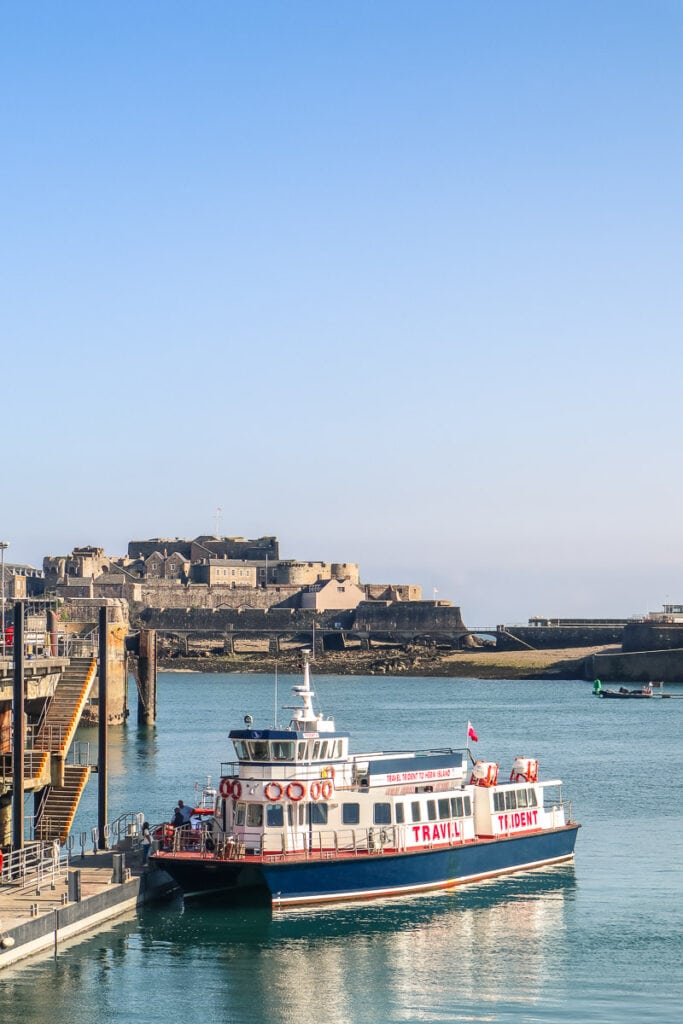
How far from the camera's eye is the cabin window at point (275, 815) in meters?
41.8

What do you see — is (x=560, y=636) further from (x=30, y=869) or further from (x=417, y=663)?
(x=30, y=869)

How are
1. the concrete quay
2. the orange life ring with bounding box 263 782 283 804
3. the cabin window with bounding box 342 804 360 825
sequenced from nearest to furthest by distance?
the concrete quay → the orange life ring with bounding box 263 782 283 804 → the cabin window with bounding box 342 804 360 825

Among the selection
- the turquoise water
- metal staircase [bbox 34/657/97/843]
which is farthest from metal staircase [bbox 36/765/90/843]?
the turquoise water

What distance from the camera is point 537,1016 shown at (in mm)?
32594

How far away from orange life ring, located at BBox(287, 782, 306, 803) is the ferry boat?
0.03 metres

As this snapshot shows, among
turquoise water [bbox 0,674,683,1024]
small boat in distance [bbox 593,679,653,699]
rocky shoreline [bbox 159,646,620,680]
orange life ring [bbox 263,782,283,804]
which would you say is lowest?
turquoise water [bbox 0,674,683,1024]

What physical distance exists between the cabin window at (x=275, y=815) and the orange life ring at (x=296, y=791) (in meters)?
0.37

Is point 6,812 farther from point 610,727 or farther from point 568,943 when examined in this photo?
point 610,727

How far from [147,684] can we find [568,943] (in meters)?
Result: 67.9

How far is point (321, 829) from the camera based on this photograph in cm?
4244

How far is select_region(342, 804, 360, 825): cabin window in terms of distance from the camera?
42.9 m

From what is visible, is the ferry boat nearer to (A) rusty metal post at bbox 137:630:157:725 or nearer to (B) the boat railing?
(B) the boat railing

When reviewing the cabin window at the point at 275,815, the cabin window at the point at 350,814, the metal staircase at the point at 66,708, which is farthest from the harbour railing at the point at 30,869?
the cabin window at the point at 350,814

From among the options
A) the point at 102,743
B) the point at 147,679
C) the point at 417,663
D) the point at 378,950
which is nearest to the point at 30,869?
the point at 102,743
